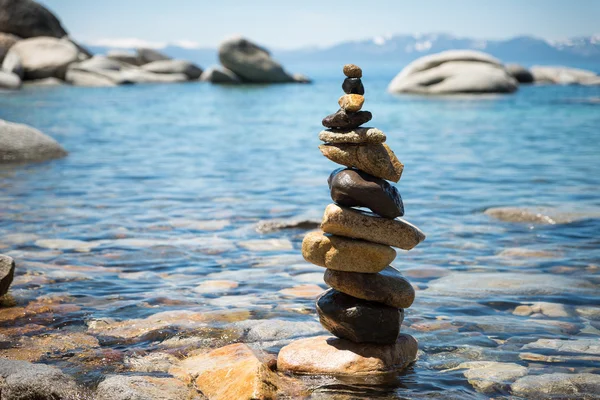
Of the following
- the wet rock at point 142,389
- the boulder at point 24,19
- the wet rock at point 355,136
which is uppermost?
the boulder at point 24,19

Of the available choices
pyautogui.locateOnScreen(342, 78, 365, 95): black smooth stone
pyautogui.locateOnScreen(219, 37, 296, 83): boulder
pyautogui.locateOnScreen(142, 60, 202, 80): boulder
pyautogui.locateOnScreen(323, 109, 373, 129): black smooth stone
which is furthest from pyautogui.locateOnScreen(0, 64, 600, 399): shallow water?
pyautogui.locateOnScreen(142, 60, 202, 80): boulder

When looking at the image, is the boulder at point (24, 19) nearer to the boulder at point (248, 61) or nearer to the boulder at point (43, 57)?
the boulder at point (43, 57)

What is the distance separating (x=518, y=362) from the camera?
18.0ft

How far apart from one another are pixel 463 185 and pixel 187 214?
5.72 m

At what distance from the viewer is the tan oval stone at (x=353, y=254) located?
541 centimetres

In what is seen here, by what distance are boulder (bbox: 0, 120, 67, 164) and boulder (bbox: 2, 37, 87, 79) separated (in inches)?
1375

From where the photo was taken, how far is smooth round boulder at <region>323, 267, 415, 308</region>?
5.43 metres

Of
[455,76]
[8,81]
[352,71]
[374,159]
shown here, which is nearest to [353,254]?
[374,159]

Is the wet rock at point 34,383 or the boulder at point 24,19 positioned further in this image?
the boulder at point 24,19

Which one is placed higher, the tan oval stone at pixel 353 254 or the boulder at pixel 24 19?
the boulder at pixel 24 19

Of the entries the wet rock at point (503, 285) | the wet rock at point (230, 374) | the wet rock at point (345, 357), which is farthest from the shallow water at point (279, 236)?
the wet rock at point (230, 374)

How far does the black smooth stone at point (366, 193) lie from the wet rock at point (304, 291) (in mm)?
2020

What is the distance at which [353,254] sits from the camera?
5.41 metres

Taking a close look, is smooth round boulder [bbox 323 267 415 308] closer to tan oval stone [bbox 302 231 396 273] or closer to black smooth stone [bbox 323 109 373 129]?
tan oval stone [bbox 302 231 396 273]
